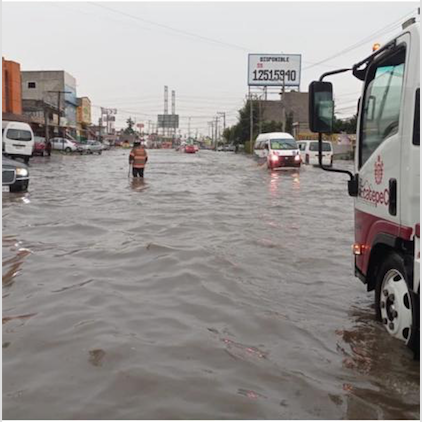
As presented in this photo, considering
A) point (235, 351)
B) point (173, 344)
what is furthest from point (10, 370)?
point (235, 351)

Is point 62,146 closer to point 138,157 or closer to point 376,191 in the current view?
point 138,157

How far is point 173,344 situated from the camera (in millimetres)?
4410

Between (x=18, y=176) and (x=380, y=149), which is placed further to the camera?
(x=18, y=176)

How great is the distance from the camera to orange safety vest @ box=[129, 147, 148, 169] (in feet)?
61.5

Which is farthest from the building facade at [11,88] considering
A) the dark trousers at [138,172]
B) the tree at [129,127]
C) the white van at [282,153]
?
the tree at [129,127]

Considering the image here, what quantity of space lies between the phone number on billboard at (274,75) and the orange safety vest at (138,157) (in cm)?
4322

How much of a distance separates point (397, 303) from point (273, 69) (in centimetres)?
5884

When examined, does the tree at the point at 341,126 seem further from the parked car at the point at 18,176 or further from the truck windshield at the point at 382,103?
the parked car at the point at 18,176

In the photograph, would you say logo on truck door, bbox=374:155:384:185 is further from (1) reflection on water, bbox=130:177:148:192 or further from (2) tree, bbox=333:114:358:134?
(1) reflection on water, bbox=130:177:148:192

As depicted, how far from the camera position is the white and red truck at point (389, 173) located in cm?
354

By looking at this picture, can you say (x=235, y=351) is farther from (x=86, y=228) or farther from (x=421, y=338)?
(x=86, y=228)

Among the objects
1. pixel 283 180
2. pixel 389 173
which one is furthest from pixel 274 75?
pixel 389 173

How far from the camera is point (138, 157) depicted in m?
19.1

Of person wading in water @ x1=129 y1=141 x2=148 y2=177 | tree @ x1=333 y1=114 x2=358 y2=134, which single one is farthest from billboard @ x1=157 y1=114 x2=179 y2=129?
tree @ x1=333 y1=114 x2=358 y2=134
